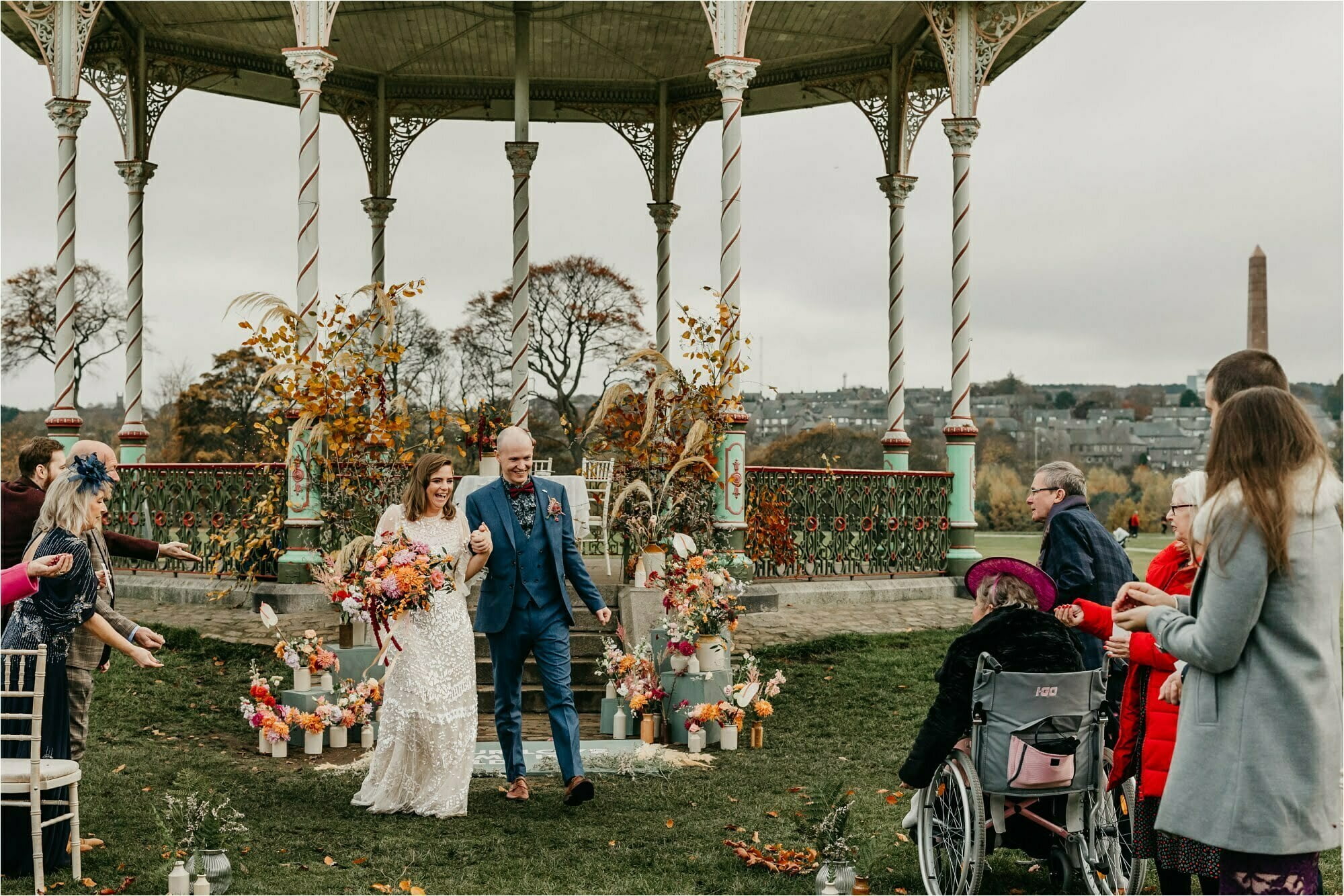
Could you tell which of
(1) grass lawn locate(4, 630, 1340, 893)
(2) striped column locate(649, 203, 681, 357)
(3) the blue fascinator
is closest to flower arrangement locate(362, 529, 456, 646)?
(1) grass lawn locate(4, 630, 1340, 893)

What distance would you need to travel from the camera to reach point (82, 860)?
17.5 ft

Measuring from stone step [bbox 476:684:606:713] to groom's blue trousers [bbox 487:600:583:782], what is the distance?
2027 mm

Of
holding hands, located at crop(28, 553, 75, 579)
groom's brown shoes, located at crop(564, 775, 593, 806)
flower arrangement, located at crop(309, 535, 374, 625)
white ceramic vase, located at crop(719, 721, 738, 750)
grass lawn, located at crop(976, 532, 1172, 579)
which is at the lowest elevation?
grass lawn, located at crop(976, 532, 1172, 579)

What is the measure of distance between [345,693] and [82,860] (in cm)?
262

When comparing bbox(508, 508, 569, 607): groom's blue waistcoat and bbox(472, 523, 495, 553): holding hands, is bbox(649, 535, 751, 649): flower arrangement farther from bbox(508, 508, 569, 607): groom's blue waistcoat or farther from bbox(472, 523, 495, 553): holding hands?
bbox(472, 523, 495, 553): holding hands

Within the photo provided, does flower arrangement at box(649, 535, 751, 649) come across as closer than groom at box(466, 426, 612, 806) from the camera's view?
→ No

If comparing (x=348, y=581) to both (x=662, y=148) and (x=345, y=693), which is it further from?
(x=662, y=148)

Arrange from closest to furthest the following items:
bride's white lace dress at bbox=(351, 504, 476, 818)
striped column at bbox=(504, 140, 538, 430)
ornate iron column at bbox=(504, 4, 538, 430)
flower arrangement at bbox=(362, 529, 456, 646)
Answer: flower arrangement at bbox=(362, 529, 456, 646) < bride's white lace dress at bbox=(351, 504, 476, 818) < ornate iron column at bbox=(504, 4, 538, 430) < striped column at bbox=(504, 140, 538, 430)

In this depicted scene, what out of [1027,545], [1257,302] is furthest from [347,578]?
[1257,302]

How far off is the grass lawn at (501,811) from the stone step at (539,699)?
1.14 meters

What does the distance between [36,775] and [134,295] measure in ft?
32.9

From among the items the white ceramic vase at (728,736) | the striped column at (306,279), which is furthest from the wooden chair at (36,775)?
the striped column at (306,279)

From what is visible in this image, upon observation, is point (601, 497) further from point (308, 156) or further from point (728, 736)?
point (728, 736)

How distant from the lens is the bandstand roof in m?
13.2
